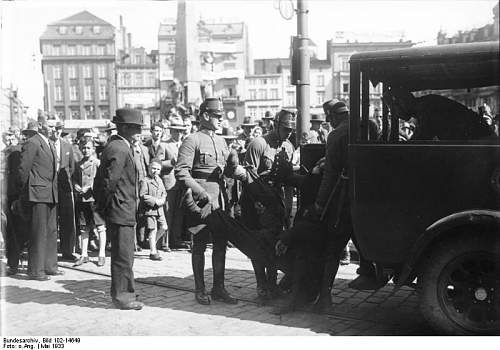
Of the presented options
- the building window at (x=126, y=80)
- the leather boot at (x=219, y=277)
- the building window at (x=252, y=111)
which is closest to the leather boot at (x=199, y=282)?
the leather boot at (x=219, y=277)

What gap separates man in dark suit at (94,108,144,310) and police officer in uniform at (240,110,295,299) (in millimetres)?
1191

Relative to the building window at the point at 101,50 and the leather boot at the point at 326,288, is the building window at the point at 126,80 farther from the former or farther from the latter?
the leather boot at the point at 326,288

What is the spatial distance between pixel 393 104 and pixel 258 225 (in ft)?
6.40

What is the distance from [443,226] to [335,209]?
1.22m

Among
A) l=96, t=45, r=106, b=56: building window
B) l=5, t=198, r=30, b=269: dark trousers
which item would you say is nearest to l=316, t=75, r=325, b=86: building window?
l=96, t=45, r=106, b=56: building window

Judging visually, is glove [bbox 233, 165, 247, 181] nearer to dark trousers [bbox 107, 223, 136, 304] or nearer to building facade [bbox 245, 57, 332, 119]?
dark trousers [bbox 107, 223, 136, 304]

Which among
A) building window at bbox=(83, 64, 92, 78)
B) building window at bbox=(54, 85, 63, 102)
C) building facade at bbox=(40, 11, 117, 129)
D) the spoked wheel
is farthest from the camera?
building window at bbox=(54, 85, 63, 102)

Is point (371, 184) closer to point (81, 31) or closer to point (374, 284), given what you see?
point (374, 284)

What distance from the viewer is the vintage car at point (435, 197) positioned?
4047mm

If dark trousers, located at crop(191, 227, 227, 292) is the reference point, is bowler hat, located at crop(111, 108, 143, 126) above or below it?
above

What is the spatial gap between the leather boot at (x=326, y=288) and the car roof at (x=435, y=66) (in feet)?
5.77

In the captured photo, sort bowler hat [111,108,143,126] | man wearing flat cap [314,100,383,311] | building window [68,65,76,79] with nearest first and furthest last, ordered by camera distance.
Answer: man wearing flat cap [314,100,383,311] → bowler hat [111,108,143,126] → building window [68,65,76,79]

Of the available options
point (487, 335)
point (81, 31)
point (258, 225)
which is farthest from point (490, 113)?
point (81, 31)

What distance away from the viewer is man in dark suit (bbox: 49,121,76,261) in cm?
771
